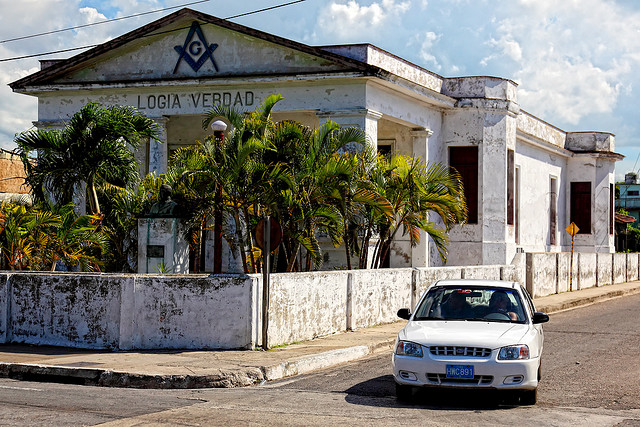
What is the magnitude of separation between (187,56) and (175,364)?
654 inches

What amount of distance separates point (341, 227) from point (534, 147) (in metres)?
22.6

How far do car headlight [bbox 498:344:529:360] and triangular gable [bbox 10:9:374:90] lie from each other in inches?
655

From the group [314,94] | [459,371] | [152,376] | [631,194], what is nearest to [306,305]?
[152,376]

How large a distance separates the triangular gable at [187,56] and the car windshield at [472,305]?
14970 mm

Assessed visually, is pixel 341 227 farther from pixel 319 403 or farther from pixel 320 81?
pixel 319 403

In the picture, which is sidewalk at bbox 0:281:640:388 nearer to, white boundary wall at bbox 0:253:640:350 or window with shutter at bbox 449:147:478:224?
white boundary wall at bbox 0:253:640:350

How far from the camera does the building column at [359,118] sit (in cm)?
2523

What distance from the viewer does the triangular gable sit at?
26281 mm

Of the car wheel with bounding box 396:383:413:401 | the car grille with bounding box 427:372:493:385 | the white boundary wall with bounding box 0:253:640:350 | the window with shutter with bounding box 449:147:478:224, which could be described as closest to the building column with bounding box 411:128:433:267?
the window with shutter with bounding box 449:147:478:224

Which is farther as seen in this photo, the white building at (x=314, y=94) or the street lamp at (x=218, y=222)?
the white building at (x=314, y=94)

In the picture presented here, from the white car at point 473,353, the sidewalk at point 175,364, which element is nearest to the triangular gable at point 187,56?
the sidewalk at point 175,364

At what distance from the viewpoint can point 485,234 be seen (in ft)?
101

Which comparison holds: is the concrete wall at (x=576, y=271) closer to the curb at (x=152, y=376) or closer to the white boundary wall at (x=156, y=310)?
the white boundary wall at (x=156, y=310)

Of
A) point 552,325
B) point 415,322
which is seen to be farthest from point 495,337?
point 552,325
